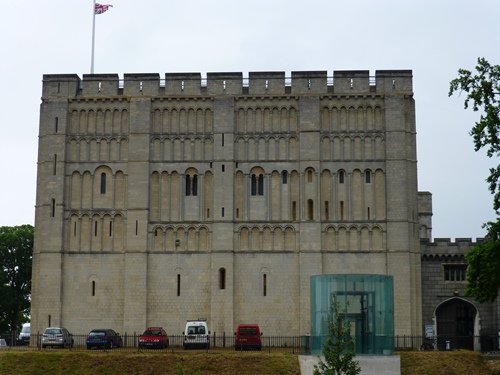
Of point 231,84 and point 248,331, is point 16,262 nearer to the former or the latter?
point 231,84

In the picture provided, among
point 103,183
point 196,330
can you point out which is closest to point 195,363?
point 196,330

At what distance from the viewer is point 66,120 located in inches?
2539

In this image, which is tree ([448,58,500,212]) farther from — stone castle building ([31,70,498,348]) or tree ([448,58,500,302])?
stone castle building ([31,70,498,348])

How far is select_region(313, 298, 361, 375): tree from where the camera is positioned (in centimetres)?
3734

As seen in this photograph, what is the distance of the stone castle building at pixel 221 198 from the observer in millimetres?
61938

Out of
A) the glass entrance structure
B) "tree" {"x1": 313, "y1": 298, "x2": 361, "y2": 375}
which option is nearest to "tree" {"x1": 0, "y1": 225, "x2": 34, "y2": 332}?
the glass entrance structure

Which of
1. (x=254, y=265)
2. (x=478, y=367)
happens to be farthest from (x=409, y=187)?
(x=478, y=367)

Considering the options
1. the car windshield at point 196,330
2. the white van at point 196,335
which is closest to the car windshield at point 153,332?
the white van at point 196,335

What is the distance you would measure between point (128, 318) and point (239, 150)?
13737mm

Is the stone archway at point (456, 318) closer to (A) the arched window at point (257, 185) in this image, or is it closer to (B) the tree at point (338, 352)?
(A) the arched window at point (257, 185)

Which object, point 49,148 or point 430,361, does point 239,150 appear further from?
point 430,361

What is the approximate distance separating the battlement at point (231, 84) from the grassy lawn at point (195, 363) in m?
20.6

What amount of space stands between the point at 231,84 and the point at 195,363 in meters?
22.7

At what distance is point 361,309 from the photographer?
45.9 metres
